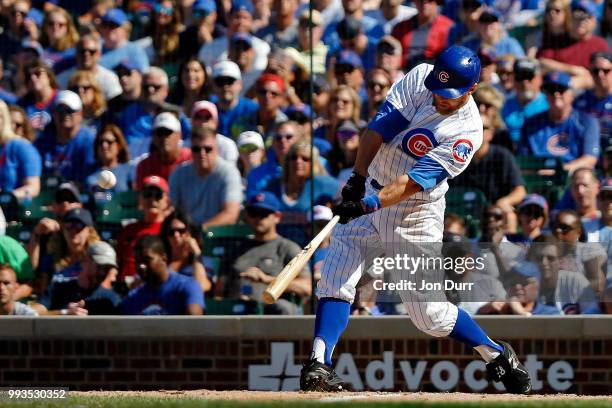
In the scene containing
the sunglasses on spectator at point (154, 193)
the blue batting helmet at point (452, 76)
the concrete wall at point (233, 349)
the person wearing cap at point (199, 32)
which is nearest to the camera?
the blue batting helmet at point (452, 76)

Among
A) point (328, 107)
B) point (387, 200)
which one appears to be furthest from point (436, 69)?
point (328, 107)

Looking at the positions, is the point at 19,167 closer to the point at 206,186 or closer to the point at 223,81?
the point at 206,186

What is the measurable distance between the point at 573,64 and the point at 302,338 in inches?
117

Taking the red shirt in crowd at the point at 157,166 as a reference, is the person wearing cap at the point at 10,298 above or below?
below

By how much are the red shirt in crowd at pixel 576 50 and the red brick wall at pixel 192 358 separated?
2306 millimetres

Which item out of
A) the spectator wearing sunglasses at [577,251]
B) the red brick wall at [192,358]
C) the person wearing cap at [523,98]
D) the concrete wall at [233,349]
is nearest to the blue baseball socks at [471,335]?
the concrete wall at [233,349]

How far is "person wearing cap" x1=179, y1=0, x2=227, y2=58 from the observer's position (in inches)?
400

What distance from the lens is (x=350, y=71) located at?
9.61 m

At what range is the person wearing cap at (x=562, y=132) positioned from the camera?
892cm

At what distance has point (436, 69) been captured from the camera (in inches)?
250

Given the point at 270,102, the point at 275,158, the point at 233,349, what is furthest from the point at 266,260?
the point at 270,102

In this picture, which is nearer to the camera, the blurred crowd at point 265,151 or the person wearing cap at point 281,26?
the blurred crowd at point 265,151

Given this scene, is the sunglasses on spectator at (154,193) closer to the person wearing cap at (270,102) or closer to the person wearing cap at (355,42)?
the person wearing cap at (270,102)

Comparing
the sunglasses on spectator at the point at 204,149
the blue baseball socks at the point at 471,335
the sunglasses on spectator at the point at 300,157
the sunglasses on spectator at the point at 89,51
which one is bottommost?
the blue baseball socks at the point at 471,335
